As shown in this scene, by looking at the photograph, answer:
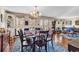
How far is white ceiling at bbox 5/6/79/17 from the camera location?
3.29 m

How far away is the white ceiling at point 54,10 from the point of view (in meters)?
3.29

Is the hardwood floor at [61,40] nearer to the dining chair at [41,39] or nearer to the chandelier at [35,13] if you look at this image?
the dining chair at [41,39]

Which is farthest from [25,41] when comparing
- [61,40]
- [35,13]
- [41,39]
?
[61,40]

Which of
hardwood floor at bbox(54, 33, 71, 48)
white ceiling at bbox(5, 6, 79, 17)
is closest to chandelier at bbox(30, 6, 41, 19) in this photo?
white ceiling at bbox(5, 6, 79, 17)

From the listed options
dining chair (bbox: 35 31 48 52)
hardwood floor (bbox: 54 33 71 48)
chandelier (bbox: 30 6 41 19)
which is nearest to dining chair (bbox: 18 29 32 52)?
dining chair (bbox: 35 31 48 52)

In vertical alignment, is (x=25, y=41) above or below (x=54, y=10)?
below

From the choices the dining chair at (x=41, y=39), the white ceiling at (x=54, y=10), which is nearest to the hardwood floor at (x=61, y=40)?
the dining chair at (x=41, y=39)

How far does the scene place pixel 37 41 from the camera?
11.0ft

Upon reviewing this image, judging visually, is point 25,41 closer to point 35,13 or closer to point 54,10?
point 35,13

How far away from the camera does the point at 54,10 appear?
10.9 feet

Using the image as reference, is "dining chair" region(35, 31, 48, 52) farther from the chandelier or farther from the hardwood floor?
the chandelier

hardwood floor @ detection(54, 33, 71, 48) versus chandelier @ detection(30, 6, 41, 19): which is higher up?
chandelier @ detection(30, 6, 41, 19)
